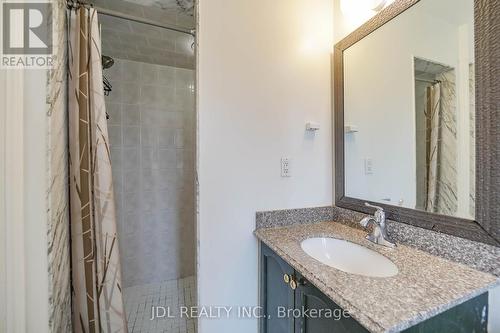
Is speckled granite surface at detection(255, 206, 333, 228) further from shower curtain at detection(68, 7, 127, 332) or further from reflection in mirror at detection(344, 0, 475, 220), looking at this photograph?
shower curtain at detection(68, 7, 127, 332)

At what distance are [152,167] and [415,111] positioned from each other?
2.05m

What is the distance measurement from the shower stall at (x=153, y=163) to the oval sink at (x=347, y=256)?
54.8 inches

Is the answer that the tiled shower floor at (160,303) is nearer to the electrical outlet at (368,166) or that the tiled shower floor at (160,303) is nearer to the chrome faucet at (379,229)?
the chrome faucet at (379,229)

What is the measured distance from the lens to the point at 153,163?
2078 millimetres

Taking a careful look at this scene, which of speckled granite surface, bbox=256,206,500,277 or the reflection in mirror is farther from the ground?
the reflection in mirror

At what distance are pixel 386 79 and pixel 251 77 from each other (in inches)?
27.5

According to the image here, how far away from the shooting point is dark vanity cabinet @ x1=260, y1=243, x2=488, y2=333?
0.63 metres

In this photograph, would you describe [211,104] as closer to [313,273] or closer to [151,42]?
[313,273]

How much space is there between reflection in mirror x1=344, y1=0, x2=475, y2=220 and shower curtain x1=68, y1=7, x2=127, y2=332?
138 centimetres

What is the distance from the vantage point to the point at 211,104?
3.59ft

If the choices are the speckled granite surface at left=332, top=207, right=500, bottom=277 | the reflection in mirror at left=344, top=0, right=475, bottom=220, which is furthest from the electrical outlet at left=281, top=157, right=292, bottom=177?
the speckled granite surface at left=332, top=207, right=500, bottom=277

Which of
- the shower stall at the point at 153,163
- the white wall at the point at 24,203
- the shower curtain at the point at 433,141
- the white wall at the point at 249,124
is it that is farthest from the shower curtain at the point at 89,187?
the shower curtain at the point at 433,141

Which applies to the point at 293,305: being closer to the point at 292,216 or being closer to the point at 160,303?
the point at 292,216

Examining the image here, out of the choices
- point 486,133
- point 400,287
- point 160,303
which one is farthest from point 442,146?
point 160,303
